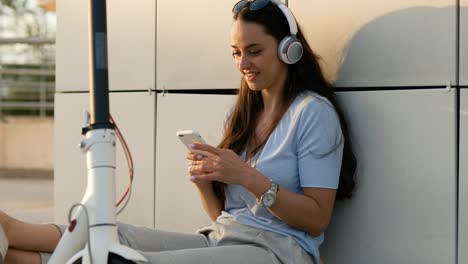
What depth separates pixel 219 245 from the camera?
125 inches

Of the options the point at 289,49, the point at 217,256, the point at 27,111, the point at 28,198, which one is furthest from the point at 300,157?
the point at 27,111

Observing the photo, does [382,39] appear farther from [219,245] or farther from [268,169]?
[219,245]

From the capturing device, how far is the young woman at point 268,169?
3.01 metres

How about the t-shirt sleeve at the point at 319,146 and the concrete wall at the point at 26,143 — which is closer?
the t-shirt sleeve at the point at 319,146

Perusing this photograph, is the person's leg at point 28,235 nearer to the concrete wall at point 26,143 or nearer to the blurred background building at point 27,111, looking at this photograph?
the blurred background building at point 27,111

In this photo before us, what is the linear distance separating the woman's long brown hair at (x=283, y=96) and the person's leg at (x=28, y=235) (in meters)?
0.70

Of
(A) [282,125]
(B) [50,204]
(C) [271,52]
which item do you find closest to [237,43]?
(C) [271,52]

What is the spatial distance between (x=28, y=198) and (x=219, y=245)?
608cm

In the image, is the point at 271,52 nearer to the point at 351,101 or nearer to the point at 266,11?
the point at 266,11

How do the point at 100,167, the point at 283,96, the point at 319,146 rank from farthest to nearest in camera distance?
the point at 283,96 < the point at 319,146 < the point at 100,167

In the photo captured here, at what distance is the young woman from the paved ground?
319 cm

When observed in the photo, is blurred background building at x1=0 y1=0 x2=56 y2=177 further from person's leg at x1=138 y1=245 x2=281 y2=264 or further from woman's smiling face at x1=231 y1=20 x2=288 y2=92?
person's leg at x1=138 y1=245 x2=281 y2=264

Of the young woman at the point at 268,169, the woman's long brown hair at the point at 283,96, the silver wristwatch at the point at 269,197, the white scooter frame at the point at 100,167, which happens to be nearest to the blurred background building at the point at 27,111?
the woman's long brown hair at the point at 283,96

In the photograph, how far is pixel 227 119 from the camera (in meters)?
3.61
